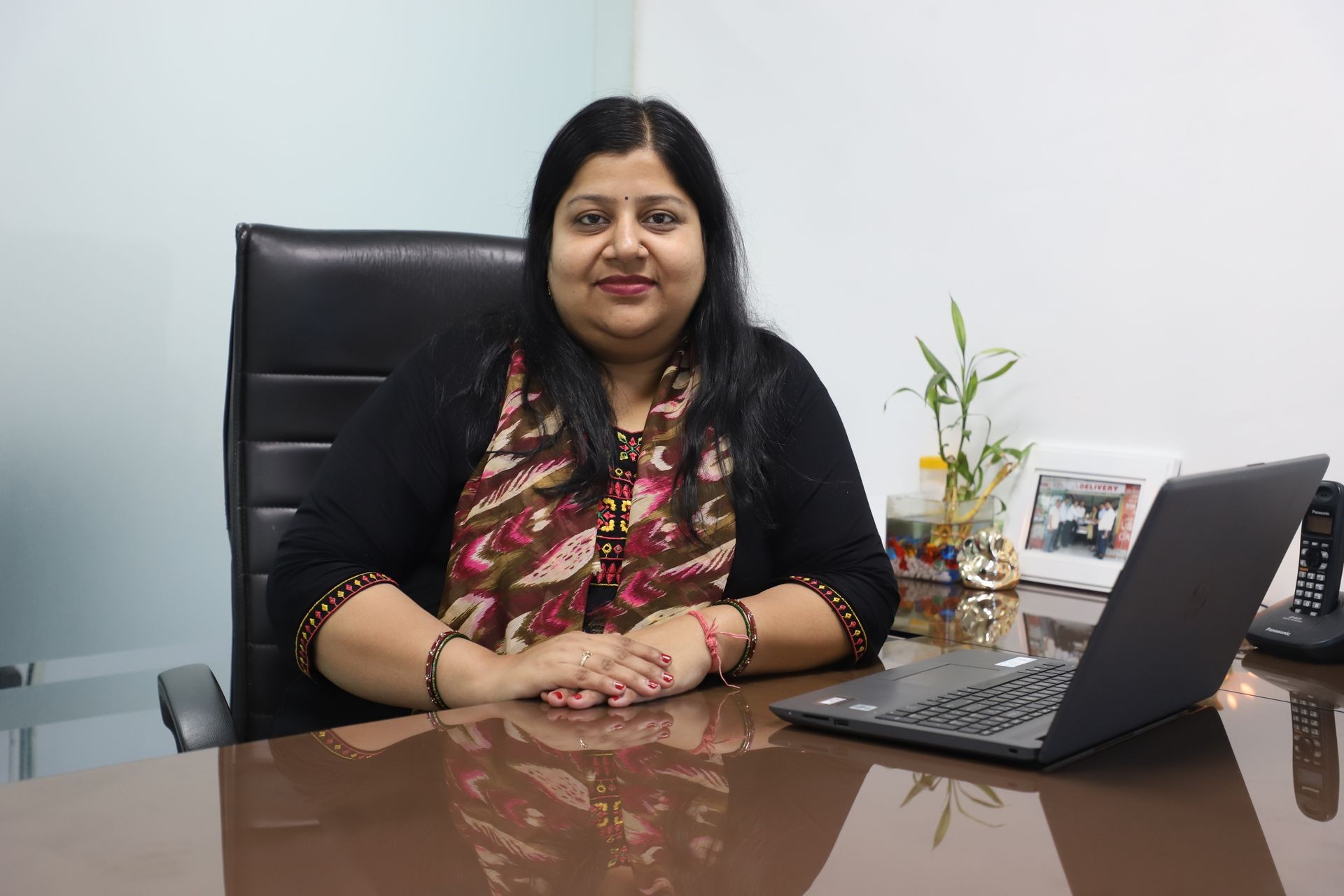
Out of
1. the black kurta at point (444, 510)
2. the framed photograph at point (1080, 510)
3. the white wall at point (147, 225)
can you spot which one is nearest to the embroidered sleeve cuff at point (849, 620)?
the black kurta at point (444, 510)

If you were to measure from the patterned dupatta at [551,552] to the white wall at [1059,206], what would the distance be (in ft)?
2.72

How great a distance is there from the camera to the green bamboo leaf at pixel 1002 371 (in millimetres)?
1963

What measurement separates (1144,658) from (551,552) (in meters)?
0.71

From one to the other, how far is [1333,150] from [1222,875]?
4.41ft

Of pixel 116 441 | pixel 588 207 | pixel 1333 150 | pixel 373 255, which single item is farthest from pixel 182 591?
pixel 1333 150

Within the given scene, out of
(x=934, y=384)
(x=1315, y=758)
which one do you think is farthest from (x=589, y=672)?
(x=934, y=384)

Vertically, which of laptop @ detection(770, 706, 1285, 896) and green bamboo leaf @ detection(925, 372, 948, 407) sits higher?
green bamboo leaf @ detection(925, 372, 948, 407)

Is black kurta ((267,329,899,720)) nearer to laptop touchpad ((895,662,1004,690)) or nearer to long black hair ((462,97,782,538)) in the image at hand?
long black hair ((462,97,782,538))

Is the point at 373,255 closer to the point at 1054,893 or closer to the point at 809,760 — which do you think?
the point at 809,760

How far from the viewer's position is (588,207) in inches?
57.8

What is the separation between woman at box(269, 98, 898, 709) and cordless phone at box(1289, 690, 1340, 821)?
433 millimetres

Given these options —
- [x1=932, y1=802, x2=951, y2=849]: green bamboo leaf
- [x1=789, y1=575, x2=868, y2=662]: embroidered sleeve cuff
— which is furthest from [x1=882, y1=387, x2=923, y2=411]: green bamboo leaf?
[x1=932, y1=802, x2=951, y2=849]: green bamboo leaf

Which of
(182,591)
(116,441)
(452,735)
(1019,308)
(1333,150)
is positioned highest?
(1333,150)

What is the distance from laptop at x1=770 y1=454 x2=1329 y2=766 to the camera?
0.82 metres
